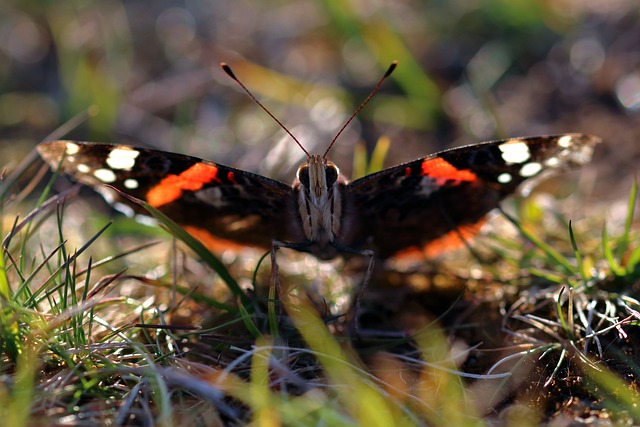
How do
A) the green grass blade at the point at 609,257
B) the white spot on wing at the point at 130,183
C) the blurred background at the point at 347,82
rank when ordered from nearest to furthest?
the green grass blade at the point at 609,257 → the white spot on wing at the point at 130,183 → the blurred background at the point at 347,82

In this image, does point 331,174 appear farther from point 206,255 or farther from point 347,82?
point 347,82

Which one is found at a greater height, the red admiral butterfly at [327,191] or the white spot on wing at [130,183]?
the white spot on wing at [130,183]

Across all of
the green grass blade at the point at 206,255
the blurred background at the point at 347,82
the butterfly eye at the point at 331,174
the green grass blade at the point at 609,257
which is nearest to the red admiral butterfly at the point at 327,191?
the butterfly eye at the point at 331,174

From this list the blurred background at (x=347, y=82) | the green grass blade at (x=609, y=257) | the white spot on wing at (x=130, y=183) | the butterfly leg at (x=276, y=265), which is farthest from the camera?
the blurred background at (x=347, y=82)

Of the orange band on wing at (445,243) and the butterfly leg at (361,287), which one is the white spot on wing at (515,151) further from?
the butterfly leg at (361,287)

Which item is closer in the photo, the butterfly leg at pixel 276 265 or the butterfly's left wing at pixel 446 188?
the butterfly leg at pixel 276 265

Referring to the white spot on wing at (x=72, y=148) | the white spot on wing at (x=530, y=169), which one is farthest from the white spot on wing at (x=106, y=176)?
the white spot on wing at (x=530, y=169)

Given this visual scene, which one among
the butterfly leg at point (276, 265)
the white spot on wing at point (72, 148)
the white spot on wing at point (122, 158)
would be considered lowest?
the butterfly leg at point (276, 265)
